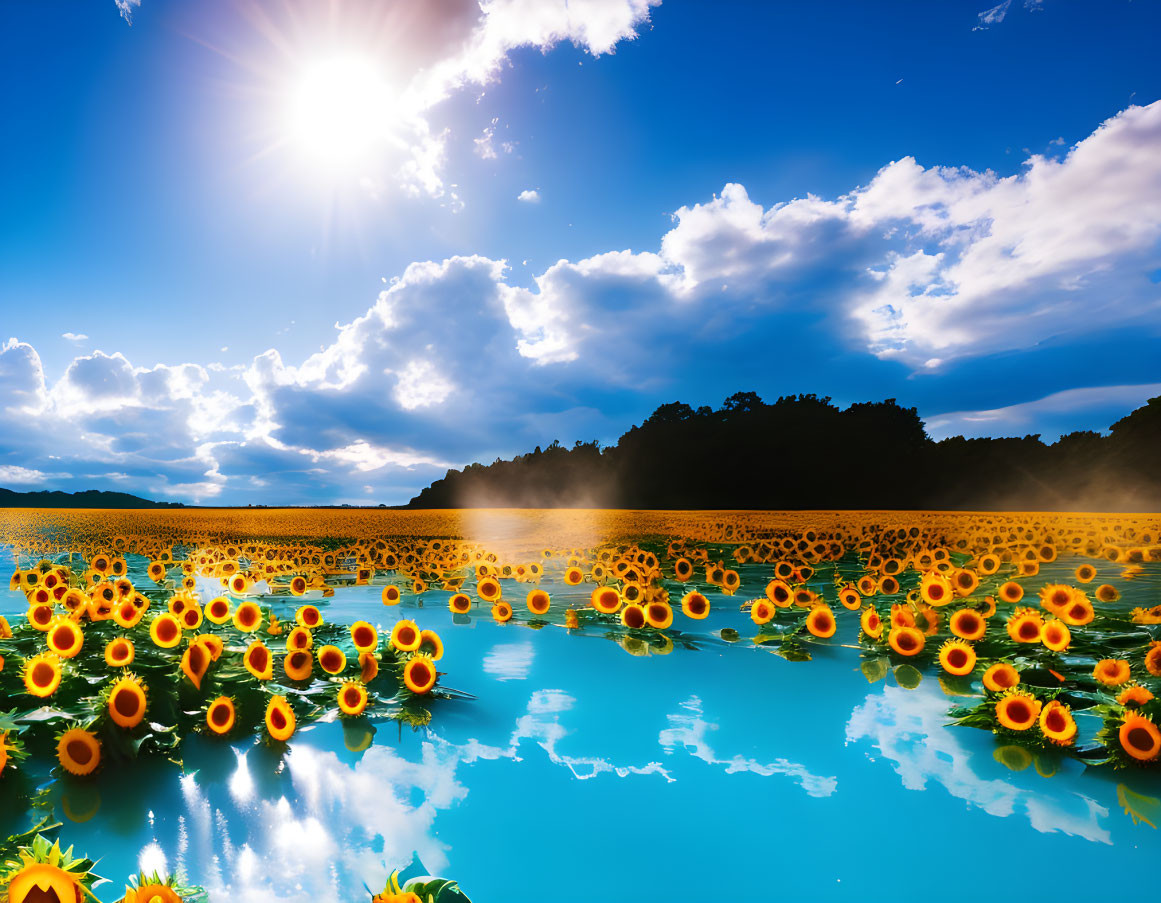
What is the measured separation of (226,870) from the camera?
10.2 feet

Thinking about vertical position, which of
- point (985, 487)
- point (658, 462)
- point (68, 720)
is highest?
Answer: point (658, 462)

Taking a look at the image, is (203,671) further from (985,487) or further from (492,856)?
(985,487)

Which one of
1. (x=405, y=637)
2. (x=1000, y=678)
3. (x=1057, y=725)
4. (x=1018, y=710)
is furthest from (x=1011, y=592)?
(x=405, y=637)

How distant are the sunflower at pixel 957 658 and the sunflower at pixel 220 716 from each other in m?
6.25

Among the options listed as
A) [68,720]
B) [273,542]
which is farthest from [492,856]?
[273,542]

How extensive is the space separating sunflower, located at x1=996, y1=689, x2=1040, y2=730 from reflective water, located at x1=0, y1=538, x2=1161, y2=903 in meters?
0.23

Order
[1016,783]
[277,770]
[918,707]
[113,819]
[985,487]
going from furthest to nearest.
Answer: [985,487]
[918,707]
[277,770]
[1016,783]
[113,819]

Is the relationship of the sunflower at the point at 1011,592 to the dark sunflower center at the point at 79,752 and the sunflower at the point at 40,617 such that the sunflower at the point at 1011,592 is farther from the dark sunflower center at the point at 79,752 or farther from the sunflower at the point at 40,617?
the sunflower at the point at 40,617

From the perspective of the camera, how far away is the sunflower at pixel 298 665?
5207 millimetres

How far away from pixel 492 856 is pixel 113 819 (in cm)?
247

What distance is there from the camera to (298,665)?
207 inches

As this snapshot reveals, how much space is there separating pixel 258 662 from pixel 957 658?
21.0 feet

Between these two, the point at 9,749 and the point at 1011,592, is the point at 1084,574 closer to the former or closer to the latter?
the point at 1011,592

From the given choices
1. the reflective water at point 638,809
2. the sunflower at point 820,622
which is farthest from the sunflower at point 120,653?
the sunflower at point 820,622
